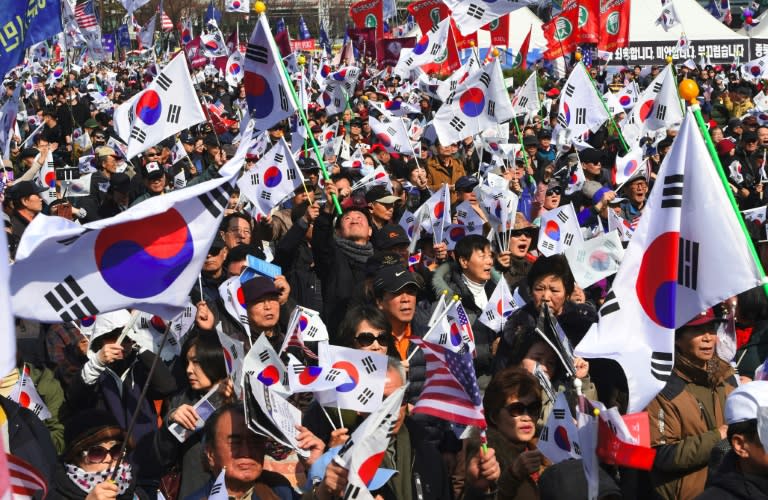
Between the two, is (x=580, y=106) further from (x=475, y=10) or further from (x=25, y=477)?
(x=25, y=477)

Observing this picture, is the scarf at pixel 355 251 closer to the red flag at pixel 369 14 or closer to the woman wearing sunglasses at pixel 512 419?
the woman wearing sunglasses at pixel 512 419

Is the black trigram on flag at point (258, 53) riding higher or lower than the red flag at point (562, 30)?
higher

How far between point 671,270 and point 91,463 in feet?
7.84

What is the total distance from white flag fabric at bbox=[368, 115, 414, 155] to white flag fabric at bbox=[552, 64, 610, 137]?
1796 millimetres

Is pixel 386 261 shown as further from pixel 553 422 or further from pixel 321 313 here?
pixel 553 422

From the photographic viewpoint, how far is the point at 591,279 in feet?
23.6

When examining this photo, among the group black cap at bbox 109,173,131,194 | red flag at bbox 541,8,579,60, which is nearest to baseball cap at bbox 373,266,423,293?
black cap at bbox 109,173,131,194

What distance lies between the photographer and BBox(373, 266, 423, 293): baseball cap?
619cm

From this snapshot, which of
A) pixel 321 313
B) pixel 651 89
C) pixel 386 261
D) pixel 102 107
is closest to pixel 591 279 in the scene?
pixel 386 261

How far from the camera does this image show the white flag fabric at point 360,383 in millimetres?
4711

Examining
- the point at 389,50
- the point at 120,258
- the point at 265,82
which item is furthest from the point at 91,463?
the point at 389,50

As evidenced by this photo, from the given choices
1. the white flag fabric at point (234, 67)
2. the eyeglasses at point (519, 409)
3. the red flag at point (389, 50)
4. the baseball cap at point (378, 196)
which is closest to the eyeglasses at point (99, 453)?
the eyeglasses at point (519, 409)

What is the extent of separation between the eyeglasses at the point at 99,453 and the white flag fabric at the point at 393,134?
8.64 meters

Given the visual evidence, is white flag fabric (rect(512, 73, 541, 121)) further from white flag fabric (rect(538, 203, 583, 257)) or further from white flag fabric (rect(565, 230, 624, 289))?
white flag fabric (rect(565, 230, 624, 289))
